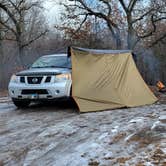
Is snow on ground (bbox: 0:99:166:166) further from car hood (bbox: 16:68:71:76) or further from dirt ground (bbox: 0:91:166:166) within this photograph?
car hood (bbox: 16:68:71:76)

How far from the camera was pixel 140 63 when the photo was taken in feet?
66.4

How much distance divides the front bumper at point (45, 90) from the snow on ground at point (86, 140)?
972mm

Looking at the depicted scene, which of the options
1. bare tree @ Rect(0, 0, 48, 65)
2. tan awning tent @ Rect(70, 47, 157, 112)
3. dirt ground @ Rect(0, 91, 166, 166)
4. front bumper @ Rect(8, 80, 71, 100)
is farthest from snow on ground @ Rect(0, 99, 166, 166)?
bare tree @ Rect(0, 0, 48, 65)

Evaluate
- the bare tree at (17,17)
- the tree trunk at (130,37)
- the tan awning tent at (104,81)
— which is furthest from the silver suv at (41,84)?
the bare tree at (17,17)

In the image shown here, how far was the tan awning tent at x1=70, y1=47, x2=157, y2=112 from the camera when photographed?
919 cm

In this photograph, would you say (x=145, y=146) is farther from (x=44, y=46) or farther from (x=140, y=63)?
(x=44, y=46)

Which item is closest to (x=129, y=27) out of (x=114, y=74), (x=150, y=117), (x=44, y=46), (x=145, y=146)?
(x=44, y=46)

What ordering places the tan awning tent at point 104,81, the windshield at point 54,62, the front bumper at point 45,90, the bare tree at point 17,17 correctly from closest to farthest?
the tan awning tent at point 104,81 < the front bumper at point 45,90 < the windshield at point 54,62 < the bare tree at point 17,17

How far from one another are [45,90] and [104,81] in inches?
60.5

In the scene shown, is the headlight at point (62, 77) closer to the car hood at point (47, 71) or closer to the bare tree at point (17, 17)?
the car hood at point (47, 71)

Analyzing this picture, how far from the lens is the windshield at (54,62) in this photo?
10438 millimetres

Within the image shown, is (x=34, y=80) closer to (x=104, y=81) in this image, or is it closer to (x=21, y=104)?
(x=21, y=104)

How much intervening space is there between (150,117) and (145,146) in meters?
1.99

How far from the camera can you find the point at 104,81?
9.55 meters
